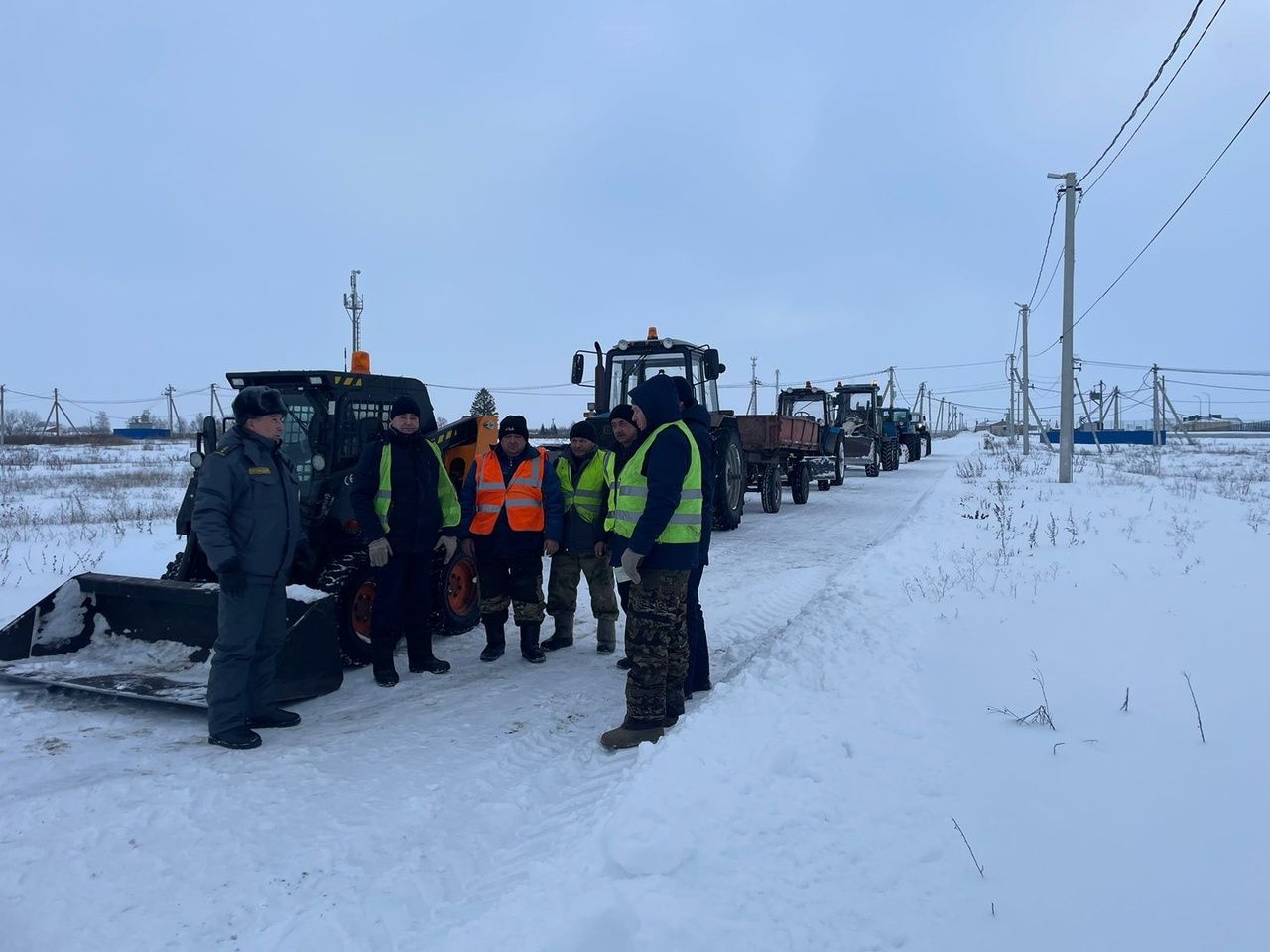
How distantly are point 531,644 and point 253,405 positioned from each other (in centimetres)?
240

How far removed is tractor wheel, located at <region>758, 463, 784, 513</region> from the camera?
14758 mm

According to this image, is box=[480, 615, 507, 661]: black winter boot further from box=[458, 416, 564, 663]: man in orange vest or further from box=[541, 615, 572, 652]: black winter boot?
box=[541, 615, 572, 652]: black winter boot

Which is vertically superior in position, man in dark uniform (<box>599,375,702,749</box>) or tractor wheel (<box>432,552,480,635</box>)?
man in dark uniform (<box>599,375,702,749</box>)

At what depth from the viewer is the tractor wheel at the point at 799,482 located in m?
16.7

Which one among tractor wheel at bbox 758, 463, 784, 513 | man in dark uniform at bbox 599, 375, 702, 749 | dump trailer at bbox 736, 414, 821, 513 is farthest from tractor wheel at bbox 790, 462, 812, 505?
man in dark uniform at bbox 599, 375, 702, 749

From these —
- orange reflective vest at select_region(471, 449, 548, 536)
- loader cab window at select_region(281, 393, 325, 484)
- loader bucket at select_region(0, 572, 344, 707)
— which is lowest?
loader bucket at select_region(0, 572, 344, 707)

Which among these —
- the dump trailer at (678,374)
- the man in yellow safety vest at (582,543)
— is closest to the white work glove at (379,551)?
the man in yellow safety vest at (582,543)

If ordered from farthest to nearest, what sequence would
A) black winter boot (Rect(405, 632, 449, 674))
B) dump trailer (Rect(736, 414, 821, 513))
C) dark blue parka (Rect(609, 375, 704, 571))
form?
dump trailer (Rect(736, 414, 821, 513))
black winter boot (Rect(405, 632, 449, 674))
dark blue parka (Rect(609, 375, 704, 571))

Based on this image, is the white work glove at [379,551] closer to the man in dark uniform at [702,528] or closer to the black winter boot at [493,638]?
the black winter boot at [493,638]

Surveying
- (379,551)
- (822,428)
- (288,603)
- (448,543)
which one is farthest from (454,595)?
(822,428)

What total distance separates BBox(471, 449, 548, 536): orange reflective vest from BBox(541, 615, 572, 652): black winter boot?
0.79 metres

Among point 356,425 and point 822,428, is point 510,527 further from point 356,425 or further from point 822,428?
point 822,428

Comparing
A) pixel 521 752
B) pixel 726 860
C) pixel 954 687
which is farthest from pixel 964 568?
pixel 726 860

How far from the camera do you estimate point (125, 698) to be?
4.69 m
